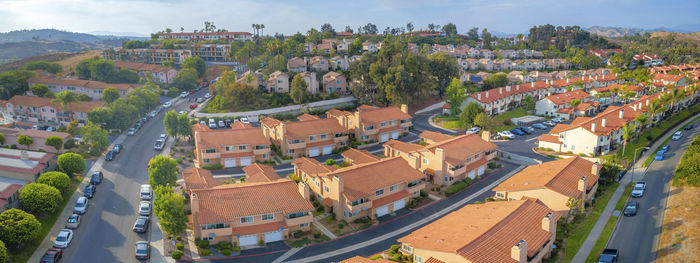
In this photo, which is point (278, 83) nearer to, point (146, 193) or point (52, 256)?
point (146, 193)

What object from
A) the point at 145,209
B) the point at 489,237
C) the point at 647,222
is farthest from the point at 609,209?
the point at 145,209

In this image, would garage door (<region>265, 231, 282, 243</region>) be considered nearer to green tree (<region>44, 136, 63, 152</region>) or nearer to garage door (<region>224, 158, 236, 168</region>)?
garage door (<region>224, 158, 236, 168</region>)

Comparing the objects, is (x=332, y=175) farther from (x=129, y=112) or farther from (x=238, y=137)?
(x=129, y=112)

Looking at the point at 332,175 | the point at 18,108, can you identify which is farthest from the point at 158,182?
the point at 18,108

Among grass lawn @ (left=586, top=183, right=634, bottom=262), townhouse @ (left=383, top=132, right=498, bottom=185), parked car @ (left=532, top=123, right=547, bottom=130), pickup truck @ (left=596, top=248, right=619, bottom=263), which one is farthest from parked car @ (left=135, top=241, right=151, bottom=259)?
parked car @ (left=532, top=123, right=547, bottom=130)

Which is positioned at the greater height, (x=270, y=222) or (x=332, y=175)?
(x=332, y=175)

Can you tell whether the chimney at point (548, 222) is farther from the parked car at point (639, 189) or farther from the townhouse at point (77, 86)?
the townhouse at point (77, 86)

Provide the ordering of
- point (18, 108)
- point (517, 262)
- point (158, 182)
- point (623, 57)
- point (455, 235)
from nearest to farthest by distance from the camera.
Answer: point (517, 262) < point (455, 235) < point (158, 182) < point (18, 108) < point (623, 57)
